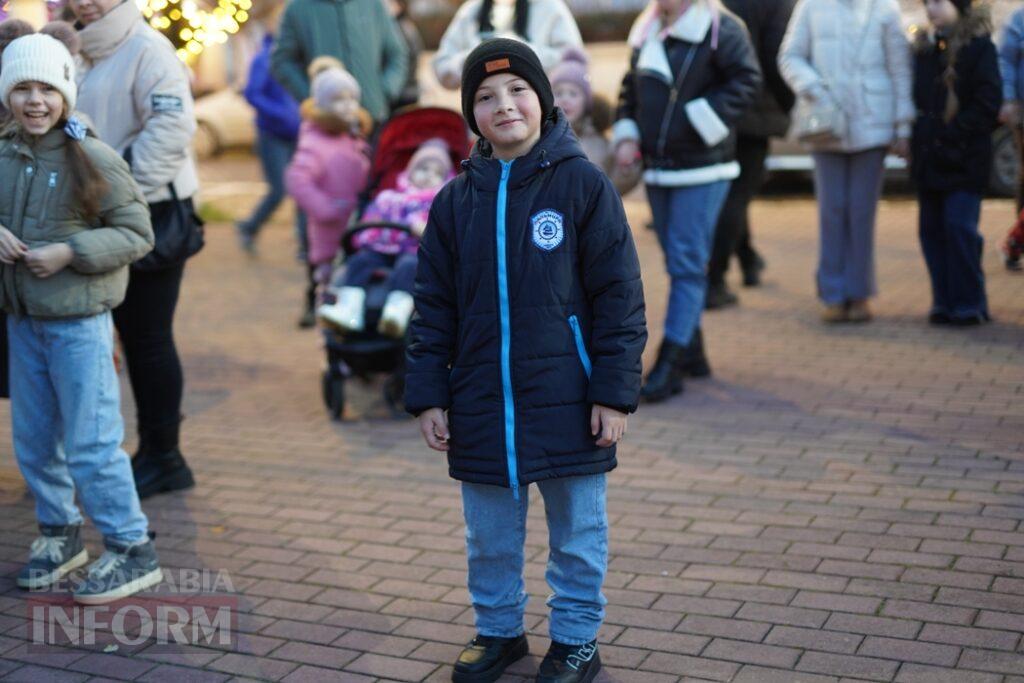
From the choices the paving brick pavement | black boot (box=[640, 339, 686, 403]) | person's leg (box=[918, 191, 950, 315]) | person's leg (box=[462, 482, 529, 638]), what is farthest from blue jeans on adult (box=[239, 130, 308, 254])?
person's leg (box=[462, 482, 529, 638])

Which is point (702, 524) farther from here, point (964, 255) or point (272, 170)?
point (272, 170)

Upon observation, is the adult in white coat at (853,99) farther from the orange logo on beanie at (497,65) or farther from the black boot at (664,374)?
the orange logo on beanie at (497,65)

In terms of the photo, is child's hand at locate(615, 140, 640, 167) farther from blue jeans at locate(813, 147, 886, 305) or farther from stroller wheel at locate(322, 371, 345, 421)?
stroller wheel at locate(322, 371, 345, 421)

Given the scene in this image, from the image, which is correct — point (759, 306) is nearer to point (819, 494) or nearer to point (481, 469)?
point (819, 494)

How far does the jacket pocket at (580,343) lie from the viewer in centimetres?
390

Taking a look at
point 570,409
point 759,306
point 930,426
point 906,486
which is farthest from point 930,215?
point 570,409

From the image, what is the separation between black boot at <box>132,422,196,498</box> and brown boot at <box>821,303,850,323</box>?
4.14 m

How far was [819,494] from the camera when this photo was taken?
18.2 ft

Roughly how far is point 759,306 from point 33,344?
5376mm

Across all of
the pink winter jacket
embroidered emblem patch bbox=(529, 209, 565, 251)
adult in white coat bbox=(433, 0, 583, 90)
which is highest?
adult in white coat bbox=(433, 0, 583, 90)

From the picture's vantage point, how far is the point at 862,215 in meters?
8.28

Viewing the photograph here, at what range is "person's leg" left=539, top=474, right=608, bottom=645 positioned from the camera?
4012 millimetres

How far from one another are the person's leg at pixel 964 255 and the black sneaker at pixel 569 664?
15.6ft

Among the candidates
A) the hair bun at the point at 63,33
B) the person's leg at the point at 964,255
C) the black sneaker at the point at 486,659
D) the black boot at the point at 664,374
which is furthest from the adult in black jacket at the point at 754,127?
the black sneaker at the point at 486,659
